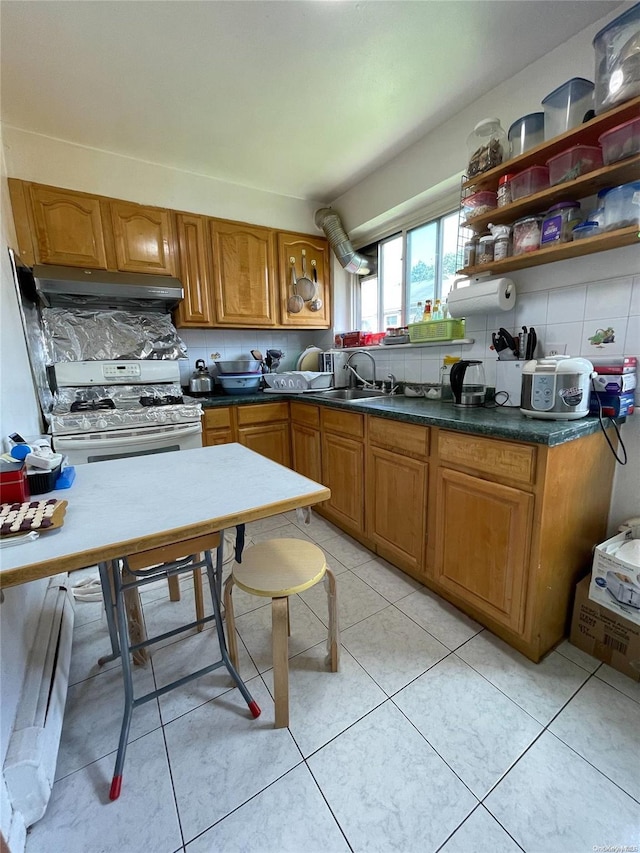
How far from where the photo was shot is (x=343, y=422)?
213cm

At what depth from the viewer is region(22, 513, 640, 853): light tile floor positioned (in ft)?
2.82

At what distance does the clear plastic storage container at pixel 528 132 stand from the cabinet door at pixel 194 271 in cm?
197

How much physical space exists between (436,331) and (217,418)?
1.58m

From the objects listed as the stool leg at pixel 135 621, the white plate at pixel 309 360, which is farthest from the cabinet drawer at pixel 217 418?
the stool leg at pixel 135 621

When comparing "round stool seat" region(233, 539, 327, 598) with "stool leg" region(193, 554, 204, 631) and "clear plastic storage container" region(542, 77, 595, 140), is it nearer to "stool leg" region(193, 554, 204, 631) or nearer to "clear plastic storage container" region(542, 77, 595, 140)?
"stool leg" region(193, 554, 204, 631)

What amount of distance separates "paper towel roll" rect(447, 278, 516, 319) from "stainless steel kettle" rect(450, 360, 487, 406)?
0.29 meters

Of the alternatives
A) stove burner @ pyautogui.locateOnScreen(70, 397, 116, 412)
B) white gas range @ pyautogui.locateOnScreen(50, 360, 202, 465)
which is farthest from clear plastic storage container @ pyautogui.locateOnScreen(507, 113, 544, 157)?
stove burner @ pyautogui.locateOnScreen(70, 397, 116, 412)

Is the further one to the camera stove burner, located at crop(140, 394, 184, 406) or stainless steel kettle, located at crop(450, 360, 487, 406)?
stove burner, located at crop(140, 394, 184, 406)

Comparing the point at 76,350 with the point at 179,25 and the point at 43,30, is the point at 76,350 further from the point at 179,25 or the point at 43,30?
the point at 179,25

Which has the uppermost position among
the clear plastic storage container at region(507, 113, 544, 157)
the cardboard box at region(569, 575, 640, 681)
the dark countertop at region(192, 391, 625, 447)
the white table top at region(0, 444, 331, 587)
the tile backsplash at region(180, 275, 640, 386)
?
the clear plastic storage container at region(507, 113, 544, 157)

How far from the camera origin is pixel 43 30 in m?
1.36

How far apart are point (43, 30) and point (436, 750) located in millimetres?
2925

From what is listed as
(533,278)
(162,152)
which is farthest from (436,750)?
(162,152)

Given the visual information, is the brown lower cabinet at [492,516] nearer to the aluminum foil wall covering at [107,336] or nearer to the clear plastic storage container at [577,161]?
the clear plastic storage container at [577,161]
